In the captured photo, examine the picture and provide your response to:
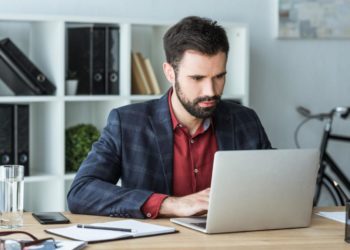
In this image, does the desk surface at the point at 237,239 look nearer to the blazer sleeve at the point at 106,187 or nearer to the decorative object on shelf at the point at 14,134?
the blazer sleeve at the point at 106,187

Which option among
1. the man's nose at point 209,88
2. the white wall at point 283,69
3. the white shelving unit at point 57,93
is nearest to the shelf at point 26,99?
the white shelving unit at point 57,93

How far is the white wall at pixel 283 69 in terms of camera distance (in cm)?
441

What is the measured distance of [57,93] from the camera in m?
3.73

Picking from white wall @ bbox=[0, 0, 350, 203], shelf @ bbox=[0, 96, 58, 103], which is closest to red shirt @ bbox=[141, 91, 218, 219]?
shelf @ bbox=[0, 96, 58, 103]

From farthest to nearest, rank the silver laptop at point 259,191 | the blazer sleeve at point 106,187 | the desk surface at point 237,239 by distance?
the blazer sleeve at point 106,187, the silver laptop at point 259,191, the desk surface at point 237,239

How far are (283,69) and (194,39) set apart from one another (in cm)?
208

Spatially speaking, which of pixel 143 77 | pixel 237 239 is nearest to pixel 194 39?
pixel 237 239

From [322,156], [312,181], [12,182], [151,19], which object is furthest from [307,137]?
[12,182]

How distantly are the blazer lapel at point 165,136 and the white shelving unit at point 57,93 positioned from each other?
3.64ft

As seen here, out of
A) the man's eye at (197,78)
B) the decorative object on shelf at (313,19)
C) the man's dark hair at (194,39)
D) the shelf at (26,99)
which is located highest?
the decorative object on shelf at (313,19)

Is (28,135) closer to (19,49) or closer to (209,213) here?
(19,49)

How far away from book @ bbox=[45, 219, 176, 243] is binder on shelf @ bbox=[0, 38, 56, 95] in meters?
1.58

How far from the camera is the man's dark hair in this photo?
8.51 feet

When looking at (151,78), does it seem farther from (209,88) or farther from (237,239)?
(237,239)
